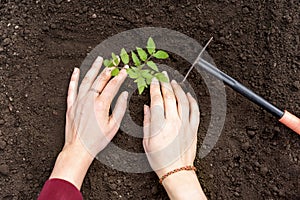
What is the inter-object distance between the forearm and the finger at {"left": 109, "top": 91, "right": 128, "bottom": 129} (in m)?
0.27

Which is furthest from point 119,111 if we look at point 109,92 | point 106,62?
point 106,62

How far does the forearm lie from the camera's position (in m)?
1.73

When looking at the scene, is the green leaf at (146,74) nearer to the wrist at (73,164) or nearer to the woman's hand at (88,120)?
the woman's hand at (88,120)

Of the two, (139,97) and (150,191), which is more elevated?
(139,97)

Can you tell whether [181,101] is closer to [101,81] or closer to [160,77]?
[160,77]

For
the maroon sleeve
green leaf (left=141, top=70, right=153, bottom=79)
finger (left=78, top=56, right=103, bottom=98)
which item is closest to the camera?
the maroon sleeve

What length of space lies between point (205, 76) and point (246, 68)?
16 centimetres

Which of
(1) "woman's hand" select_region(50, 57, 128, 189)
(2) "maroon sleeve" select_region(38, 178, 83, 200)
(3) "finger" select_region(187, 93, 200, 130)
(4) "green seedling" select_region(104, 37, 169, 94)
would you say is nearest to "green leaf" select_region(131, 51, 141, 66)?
Result: (4) "green seedling" select_region(104, 37, 169, 94)

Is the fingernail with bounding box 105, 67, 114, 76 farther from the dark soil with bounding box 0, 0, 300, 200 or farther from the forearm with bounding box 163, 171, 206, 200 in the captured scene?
the forearm with bounding box 163, 171, 206, 200

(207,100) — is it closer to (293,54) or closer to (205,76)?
(205,76)

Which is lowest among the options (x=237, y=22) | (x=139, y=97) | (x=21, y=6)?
(x=139, y=97)

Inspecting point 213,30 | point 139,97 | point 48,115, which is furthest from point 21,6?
point 213,30

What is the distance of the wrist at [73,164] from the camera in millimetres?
1765

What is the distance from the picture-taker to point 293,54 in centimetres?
194
